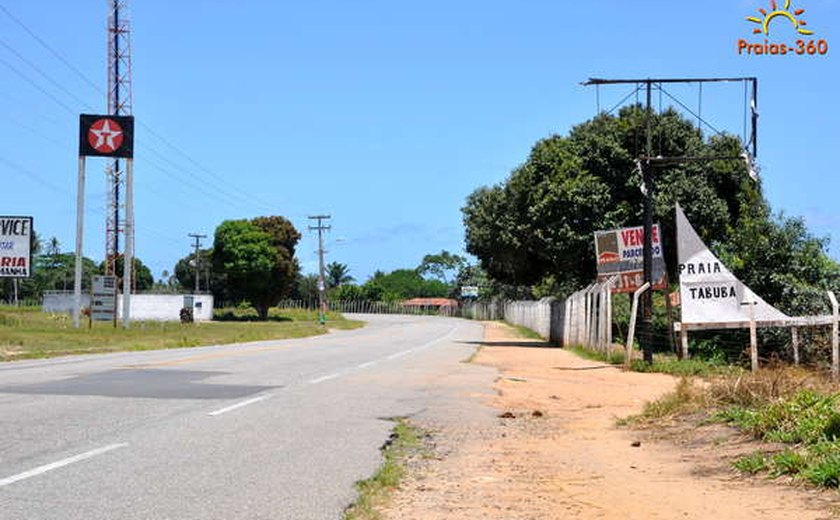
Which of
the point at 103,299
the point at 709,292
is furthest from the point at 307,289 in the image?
the point at 709,292

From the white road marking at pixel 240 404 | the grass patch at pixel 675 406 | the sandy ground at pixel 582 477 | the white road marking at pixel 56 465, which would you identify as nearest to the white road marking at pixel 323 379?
the white road marking at pixel 240 404

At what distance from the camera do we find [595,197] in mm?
32875

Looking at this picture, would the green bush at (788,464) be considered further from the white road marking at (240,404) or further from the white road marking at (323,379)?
the white road marking at (323,379)

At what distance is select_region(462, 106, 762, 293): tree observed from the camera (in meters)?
32.8

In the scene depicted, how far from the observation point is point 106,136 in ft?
159

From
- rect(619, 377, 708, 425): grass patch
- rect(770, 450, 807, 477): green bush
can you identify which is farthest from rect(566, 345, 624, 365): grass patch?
rect(770, 450, 807, 477): green bush

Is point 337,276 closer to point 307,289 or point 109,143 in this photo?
point 307,289

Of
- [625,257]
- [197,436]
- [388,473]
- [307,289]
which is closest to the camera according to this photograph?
[388,473]

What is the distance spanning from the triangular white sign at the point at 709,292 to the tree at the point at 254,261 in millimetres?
73329

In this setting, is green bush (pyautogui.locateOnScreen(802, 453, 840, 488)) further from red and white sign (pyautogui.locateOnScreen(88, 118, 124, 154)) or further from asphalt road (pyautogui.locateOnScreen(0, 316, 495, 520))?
red and white sign (pyautogui.locateOnScreen(88, 118, 124, 154))

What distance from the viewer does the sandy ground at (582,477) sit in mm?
6715

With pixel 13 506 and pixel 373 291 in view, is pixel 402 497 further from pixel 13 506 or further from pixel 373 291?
pixel 373 291

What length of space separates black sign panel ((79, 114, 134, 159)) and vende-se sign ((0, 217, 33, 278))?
8456 mm

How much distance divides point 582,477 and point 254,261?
85.6m
